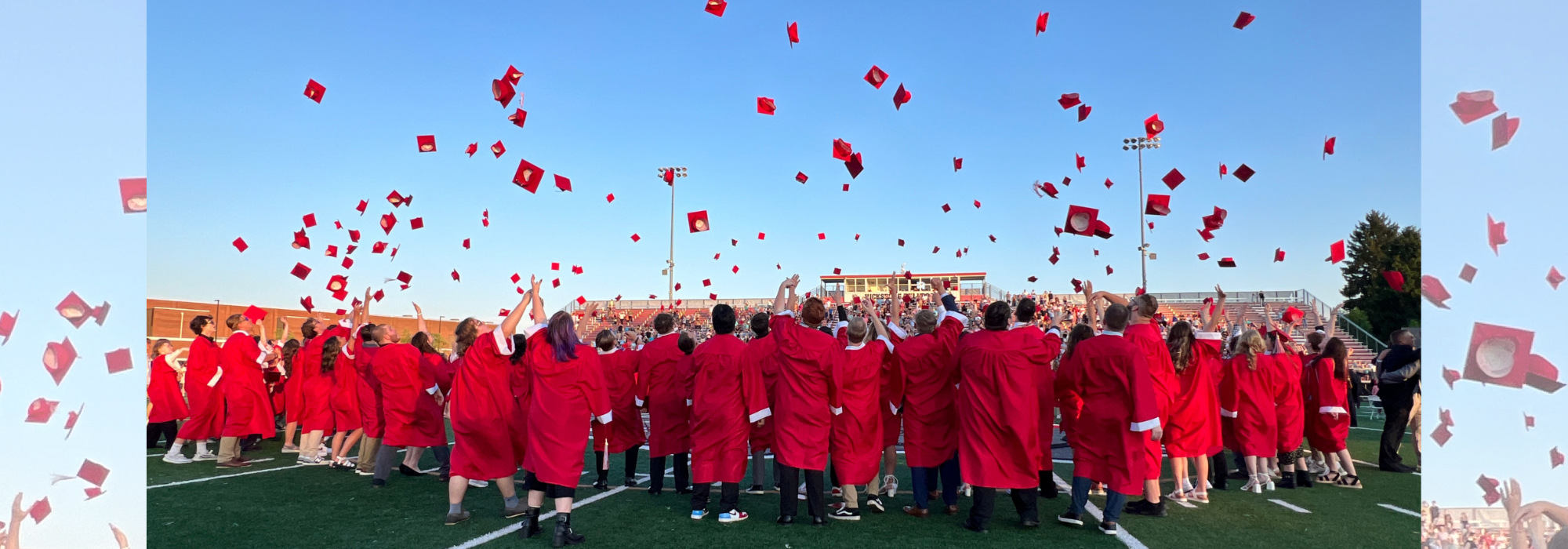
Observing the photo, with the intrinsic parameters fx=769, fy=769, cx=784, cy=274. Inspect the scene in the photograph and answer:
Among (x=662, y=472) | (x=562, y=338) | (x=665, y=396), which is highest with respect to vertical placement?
(x=562, y=338)

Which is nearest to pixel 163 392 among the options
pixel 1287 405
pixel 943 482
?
pixel 943 482

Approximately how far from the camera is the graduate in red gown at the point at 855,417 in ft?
21.2

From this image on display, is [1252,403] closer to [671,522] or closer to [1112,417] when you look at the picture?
[1112,417]

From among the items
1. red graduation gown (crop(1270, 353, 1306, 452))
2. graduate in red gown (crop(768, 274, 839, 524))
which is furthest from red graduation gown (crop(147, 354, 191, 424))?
red graduation gown (crop(1270, 353, 1306, 452))

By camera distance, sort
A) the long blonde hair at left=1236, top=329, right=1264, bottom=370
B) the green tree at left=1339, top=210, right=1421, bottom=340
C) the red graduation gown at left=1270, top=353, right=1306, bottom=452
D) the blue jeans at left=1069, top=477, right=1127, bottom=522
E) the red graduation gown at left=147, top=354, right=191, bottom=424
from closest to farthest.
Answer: the blue jeans at left=1069, top=477, right=1127, bottom=522 < the long blonde hair at left=1236, top=329, right=1264, bottom=370 < the red graduation gown at left=1270, top=353, right=1306, bottom=452 < the red graduation gown at left=147, top=354, right=191, bottom=424 < the green tree at left=1339, top=210, right=1421, bottom=340

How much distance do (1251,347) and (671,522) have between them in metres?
6.08

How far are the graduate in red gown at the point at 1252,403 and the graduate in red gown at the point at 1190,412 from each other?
678 mm

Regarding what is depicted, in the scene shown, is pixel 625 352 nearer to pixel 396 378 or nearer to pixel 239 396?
pixel 396 378

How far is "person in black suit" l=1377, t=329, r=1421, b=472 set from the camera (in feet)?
30.0

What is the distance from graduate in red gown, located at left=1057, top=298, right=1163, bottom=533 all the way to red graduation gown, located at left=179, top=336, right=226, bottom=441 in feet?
33.6

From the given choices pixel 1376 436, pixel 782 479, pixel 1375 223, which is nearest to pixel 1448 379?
pixel 782 479

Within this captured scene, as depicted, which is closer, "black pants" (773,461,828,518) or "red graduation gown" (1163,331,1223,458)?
"black pants" (773,461,828,518)

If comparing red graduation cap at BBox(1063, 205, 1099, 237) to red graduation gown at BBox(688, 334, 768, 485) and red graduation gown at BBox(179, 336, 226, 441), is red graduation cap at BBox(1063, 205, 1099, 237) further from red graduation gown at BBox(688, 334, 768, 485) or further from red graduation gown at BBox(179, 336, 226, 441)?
red graduation gown at BBox(179, 336, 226, 441)

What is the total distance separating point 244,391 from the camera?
980 centimetres
